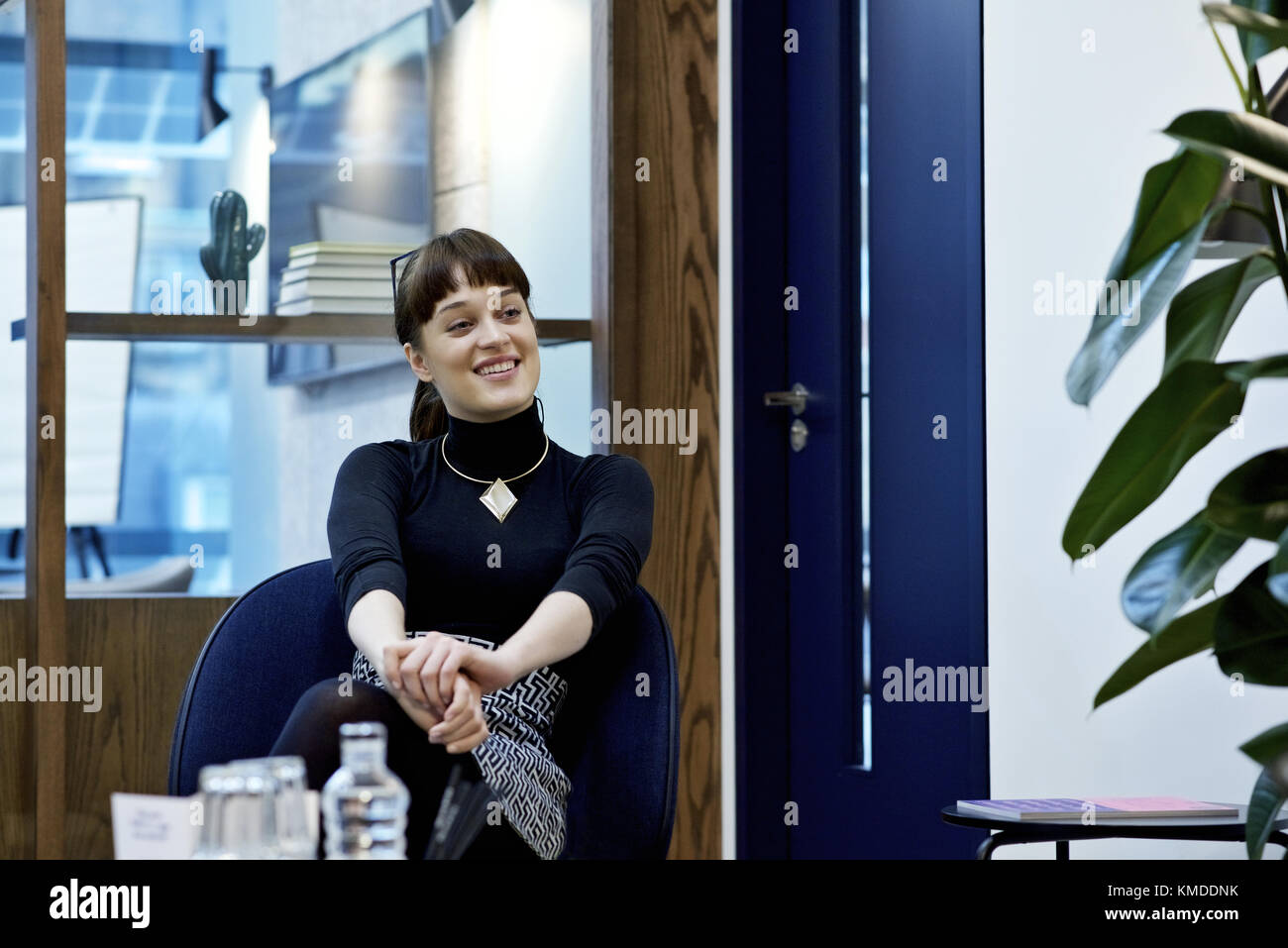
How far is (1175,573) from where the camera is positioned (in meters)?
1.43

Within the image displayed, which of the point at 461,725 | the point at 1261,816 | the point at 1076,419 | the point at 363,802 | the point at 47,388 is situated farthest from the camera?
the point at 47,388

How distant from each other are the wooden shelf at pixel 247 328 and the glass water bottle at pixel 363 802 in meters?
2.08

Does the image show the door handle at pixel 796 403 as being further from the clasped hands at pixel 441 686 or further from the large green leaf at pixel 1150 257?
the large green leaf at pixel 1150 257

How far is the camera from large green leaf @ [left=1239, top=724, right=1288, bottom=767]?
132 centimetres

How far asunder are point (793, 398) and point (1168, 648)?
70.1 inches

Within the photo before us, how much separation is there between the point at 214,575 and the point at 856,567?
1.21 m

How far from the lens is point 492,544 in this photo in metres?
2.05

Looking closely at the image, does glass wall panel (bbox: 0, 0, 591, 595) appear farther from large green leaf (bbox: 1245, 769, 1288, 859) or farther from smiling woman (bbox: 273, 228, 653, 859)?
large green leaf (bbox: 1245, 769, 1288, 859)

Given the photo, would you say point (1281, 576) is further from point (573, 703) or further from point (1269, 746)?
point (573, 703)

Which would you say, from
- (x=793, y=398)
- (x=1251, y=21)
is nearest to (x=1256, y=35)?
(x=1251, y=21)

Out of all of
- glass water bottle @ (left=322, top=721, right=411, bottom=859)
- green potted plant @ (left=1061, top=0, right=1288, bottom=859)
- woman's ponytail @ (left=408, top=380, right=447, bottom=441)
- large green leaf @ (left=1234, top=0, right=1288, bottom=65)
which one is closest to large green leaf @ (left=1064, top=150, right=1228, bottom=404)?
green potted plant @ (left=1061, top=0, right=1288, bottom=859)

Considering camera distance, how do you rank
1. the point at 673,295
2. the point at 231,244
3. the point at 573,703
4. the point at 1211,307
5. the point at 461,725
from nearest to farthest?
1. the point at 1211,307
2. the point at 461,725
3. the point at 573,703
4. the point at 231,244
5. the point at 673,295
